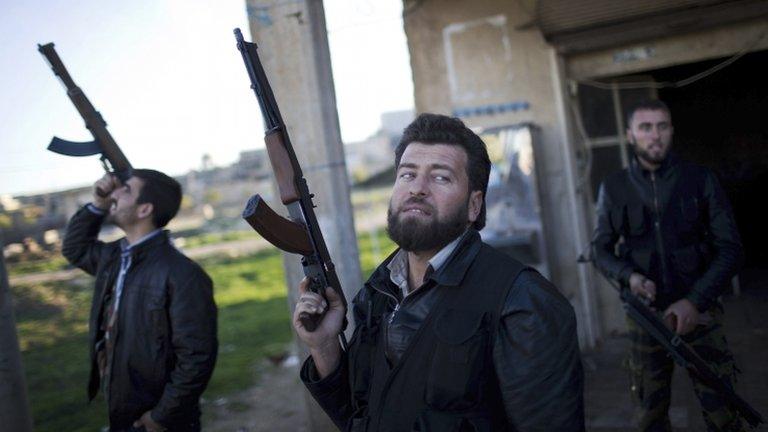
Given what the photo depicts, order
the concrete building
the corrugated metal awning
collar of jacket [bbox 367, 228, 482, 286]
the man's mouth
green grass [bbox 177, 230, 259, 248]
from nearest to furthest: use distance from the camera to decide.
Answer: collar of jacket [bbox 367, 228, 482, 286] < the man's mouth < the corrugated metal awning < the concrete building < green grass [bbox 177, 230, 259, 248]

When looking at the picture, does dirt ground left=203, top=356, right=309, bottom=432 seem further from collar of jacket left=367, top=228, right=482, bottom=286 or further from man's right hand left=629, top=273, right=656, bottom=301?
collar of jacket left=367, top=228, right=482, bottom=286

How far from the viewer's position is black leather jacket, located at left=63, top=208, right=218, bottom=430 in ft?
9.15

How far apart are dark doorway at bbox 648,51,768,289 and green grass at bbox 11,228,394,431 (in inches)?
225

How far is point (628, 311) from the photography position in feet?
10.7

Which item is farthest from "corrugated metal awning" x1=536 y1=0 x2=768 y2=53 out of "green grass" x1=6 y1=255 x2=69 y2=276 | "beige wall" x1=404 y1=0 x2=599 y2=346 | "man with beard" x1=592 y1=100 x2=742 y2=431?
"green grass" x1=6 y1=255 x2=69 y2=276

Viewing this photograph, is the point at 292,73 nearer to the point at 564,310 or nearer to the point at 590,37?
the point at 564,310

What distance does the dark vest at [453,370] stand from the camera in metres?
1.60

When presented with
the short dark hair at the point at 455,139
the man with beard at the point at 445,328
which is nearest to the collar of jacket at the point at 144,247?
the man with beard at the point at 445,328

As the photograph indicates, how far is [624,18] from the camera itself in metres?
5.16

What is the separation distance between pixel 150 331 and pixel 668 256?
97.2 inches

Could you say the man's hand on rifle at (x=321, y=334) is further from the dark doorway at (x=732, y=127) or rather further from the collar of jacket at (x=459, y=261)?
the dark doorway at (x=732, y=127)

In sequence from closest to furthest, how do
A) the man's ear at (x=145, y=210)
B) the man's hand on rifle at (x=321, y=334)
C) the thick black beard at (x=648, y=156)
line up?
the man's hand on rifle at (x=321, y=334), the man's ear at (x=145, y=210), the thick black beard at (x=648, y=156)

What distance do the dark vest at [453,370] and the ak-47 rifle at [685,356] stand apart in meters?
1.62

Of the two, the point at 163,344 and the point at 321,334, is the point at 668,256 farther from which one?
the point at 163,344
